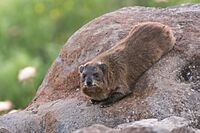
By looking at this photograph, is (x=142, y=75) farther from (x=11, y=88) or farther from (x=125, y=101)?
(x=11, y=88)

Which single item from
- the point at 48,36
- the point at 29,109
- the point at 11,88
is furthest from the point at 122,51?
the point at 48,36

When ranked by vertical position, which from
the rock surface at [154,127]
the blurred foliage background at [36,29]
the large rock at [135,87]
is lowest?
the rock surface at [154,127]

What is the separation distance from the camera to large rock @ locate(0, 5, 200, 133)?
23.7 ft

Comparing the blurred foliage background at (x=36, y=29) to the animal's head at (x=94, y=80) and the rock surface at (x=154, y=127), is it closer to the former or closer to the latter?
the animal's head at (x=94, y=80)

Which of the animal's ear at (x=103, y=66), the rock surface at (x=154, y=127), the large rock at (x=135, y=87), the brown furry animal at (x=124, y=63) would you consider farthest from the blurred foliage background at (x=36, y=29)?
the rock surface at (x=154, y=127)

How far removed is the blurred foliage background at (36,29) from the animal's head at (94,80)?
4.34m

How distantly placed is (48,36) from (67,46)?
507 cm

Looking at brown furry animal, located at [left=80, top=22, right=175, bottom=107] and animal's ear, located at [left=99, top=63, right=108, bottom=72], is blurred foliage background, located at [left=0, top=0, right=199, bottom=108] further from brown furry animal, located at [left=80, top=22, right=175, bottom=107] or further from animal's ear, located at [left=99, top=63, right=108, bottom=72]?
animal's ear, located at [left=99, top=63, right=108, bottom=72]

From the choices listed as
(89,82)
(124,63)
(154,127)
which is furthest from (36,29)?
(154,127)

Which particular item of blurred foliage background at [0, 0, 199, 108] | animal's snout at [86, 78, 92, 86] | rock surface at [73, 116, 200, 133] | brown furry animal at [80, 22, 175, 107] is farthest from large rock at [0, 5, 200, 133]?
blurred foliage background at [0, 0, 199, 108]

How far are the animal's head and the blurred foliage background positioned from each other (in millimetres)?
4344

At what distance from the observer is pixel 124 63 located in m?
7.90

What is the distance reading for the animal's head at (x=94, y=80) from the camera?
7480mm

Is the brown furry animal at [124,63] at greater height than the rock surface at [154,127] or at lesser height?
greater
